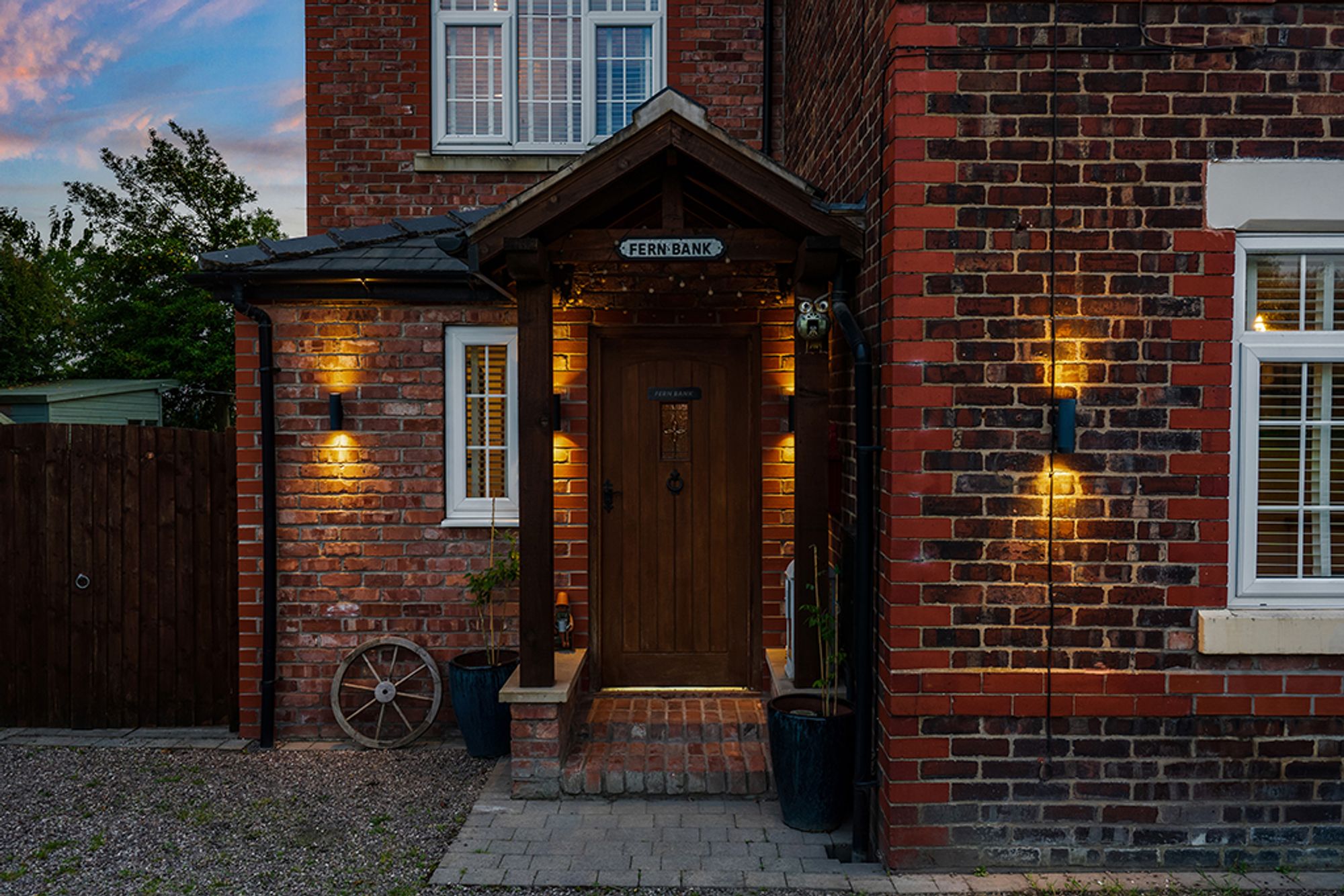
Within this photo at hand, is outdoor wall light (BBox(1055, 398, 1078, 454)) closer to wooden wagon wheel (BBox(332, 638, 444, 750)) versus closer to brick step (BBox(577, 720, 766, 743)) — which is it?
brick step (BBox(577, 720, 766, 743))

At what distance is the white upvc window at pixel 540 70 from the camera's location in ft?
23.4

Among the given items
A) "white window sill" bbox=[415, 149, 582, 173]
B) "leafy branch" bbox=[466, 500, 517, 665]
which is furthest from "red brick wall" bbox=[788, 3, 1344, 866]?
"white window sill" bbox=[415, 149, 582, 173]

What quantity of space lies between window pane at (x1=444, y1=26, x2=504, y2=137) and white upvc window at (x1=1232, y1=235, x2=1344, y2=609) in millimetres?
5525

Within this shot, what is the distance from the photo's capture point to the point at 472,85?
7.16 m

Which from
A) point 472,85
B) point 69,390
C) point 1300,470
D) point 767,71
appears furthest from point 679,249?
point 69,390

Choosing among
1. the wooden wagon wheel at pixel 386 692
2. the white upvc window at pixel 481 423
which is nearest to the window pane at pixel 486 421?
the white upvc window at pixel 481 423

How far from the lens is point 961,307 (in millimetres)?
3941

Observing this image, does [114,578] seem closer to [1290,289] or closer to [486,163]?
[486,163]

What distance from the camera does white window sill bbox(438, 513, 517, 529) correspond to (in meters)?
6.10

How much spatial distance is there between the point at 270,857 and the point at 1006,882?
3.57 metres

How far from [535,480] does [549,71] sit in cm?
410

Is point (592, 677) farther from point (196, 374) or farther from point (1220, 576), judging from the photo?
point (196, 374)

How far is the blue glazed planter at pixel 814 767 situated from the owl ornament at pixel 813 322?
6.55 feet

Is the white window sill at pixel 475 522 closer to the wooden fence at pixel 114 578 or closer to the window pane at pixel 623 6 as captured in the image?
the wooden fence at pixel 114 578
